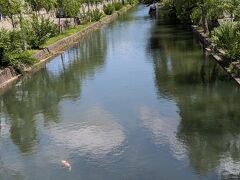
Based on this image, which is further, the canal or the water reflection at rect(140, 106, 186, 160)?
the water reflection at rect(140, 106, 186, 160)

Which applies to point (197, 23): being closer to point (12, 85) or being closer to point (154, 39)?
point (154, 39)

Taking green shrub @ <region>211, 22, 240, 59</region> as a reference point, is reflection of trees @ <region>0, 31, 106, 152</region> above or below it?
below

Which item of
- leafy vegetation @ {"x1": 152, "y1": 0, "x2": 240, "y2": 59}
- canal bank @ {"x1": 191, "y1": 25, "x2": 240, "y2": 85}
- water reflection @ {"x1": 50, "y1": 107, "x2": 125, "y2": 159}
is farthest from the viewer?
leafy vegetation @ {"x1": 152, "y1": 0, "x2": 240, "y2": 59}

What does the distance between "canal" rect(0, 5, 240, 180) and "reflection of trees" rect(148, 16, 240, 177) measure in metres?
0.04

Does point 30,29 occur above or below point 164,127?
above

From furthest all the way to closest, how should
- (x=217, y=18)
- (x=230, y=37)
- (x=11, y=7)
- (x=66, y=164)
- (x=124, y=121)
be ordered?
(x=217, y=18), (x=11, y=7), (x=230, y=37), (x=124, y=121), (x=66, y=164)

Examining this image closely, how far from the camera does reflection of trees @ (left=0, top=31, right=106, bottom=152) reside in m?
20.8

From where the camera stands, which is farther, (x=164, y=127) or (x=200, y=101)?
(x=200, y=101)

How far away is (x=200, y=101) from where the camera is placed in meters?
22.9

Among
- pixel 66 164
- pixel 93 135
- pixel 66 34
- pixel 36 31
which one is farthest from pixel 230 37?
pixel 66 34

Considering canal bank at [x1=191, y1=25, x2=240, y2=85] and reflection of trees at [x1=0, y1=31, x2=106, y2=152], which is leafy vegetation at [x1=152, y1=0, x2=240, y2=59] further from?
reflection of trees at [x1=0, y1=31, x2=106, y2=152]

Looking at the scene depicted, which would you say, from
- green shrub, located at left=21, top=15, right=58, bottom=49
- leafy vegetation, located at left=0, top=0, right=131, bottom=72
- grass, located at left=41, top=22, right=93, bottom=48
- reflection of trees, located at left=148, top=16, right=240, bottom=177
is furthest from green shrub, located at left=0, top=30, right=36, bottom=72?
reflection of trees, located at left=148, top=16, right=240, bottom=177

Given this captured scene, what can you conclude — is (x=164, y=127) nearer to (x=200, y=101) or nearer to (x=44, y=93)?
(x=200, y=101)

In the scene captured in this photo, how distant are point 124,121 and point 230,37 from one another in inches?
408
